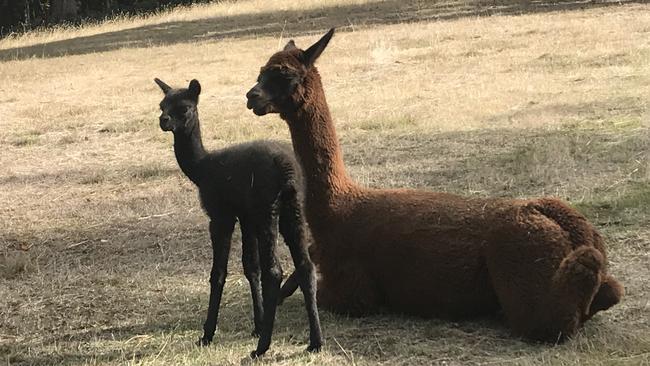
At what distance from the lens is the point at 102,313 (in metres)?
5.66

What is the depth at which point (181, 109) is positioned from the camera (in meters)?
4.89

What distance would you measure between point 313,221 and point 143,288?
1.50 metres

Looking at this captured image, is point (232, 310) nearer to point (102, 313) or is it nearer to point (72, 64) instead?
point (102, 313)

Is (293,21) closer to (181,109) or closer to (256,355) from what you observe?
(181,109)

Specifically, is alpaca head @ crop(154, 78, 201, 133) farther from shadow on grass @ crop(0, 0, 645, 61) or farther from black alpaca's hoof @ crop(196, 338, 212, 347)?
shadow on grass @ crop(0, 0, 645, 61)

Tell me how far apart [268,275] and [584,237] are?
5.84 feet

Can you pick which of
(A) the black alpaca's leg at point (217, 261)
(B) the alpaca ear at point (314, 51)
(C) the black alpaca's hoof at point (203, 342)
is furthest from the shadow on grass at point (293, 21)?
(C) the black alpaca's hoof at point (203, 342)

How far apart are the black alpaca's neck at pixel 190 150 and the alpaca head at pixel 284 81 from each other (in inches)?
15.2

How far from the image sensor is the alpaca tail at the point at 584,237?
473 cm

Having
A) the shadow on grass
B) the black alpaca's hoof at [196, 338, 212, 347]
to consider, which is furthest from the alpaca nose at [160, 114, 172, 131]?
the shadow on grass

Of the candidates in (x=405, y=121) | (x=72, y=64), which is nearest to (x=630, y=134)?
(x=405, y=121)

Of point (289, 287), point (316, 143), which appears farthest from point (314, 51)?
point (289, 287)

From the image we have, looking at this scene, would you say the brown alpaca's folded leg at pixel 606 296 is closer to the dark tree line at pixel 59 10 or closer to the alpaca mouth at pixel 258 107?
the alpaca mouth at pixel 258 107

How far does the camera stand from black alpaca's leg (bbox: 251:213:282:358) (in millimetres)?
4594
